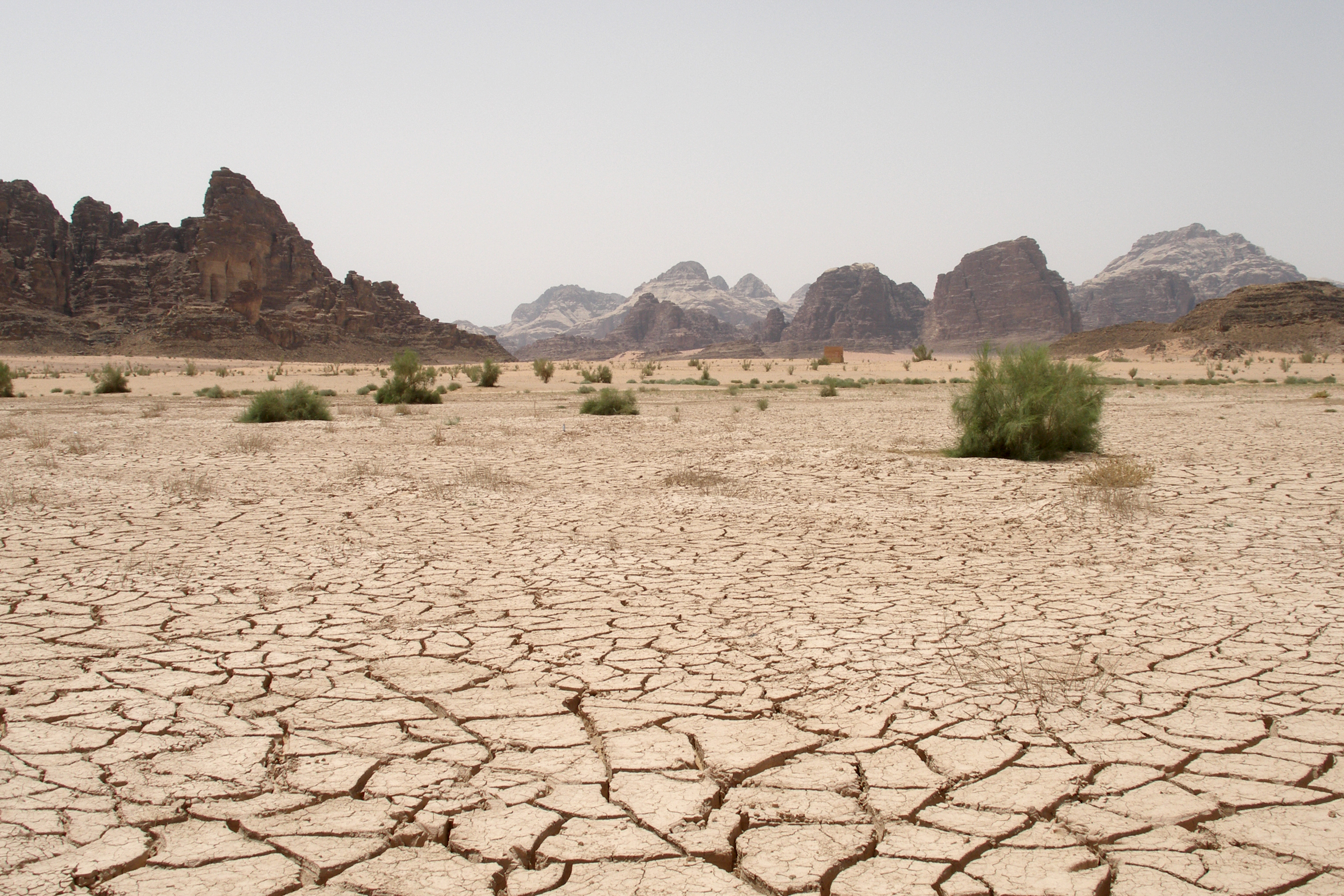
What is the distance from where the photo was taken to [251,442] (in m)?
10.8

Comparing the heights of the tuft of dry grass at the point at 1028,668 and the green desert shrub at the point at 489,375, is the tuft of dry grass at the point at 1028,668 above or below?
below

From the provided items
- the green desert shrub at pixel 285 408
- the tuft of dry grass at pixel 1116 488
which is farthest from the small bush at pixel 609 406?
the tuft of dry grass at pixel 1116 488

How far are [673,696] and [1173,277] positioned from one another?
6958 inches

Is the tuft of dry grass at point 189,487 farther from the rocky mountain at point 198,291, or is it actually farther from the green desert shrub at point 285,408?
the rocky mountain at point 198,291

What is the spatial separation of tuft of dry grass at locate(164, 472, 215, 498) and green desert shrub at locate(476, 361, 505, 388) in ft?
72.9

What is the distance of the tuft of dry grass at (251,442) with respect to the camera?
1030 centimetres

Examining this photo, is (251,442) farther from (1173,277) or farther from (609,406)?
(1173,277)

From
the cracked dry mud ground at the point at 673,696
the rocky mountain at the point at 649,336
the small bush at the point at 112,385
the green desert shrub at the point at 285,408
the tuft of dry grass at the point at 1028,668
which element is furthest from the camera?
the rocky mountain at the point at 649,336

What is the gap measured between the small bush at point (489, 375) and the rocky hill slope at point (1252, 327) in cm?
3877

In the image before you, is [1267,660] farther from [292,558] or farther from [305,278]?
[305,278]

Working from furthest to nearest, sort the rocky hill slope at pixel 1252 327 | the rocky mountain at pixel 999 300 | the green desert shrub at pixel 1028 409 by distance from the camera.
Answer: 1. the rocky mountain at pixel 999 300
2. the rocky hill slope at pixel 1252 327
3. the green desert shrub at pixel 1028 409

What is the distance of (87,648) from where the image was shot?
134 inches

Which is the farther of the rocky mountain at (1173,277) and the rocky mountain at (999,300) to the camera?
the rocky mountain at (1173,277)

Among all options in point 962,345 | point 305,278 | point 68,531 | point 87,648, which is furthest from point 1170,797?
point 962,345
